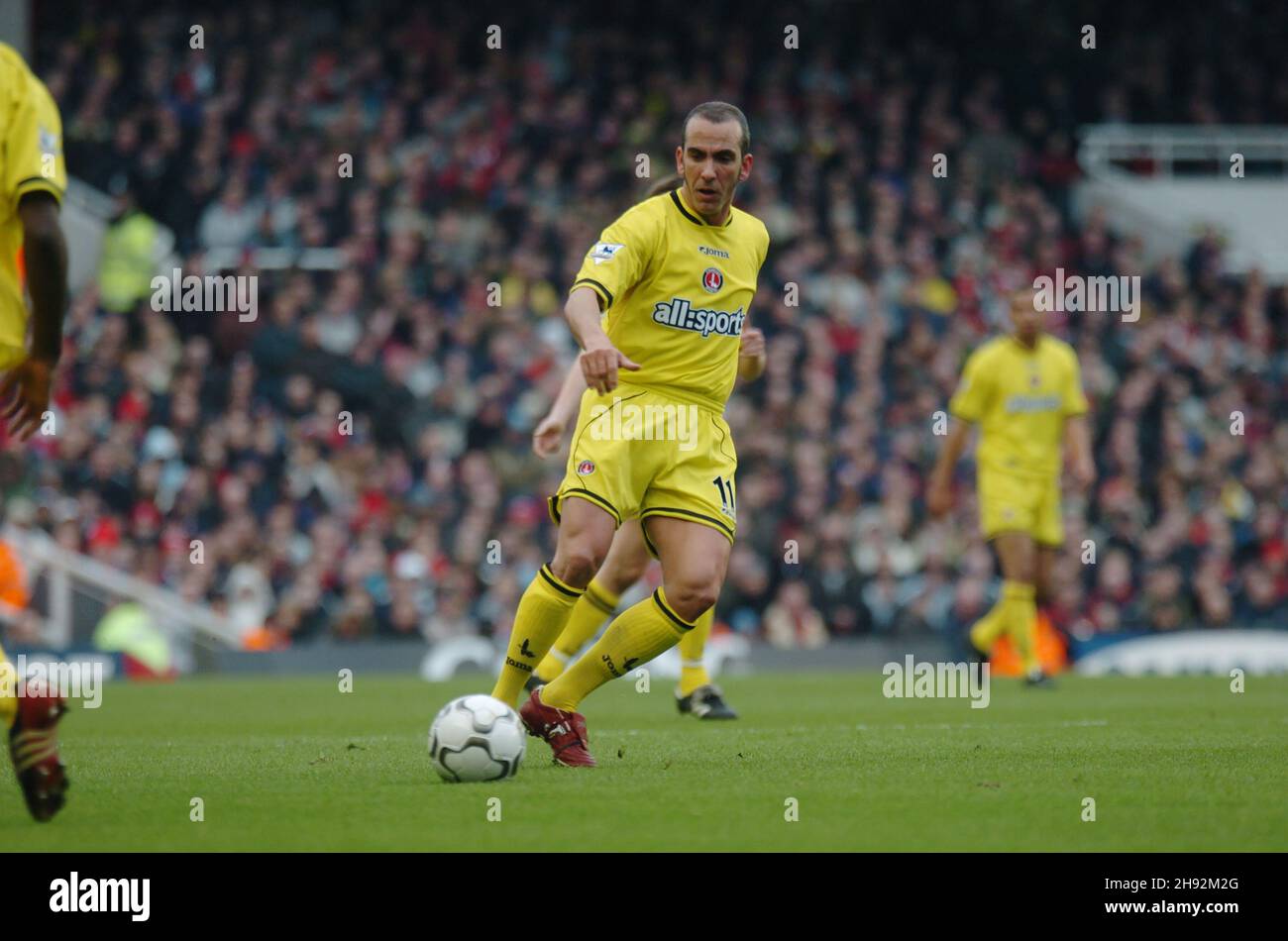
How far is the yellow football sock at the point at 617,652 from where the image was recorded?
24.1 ft

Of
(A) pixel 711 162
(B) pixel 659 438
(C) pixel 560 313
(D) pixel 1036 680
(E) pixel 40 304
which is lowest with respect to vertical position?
(D) pixel 1036 680

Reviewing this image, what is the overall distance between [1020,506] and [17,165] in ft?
31.1

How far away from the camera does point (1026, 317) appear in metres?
13.5

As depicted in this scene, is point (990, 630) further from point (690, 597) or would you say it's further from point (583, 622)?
point (690, 597)

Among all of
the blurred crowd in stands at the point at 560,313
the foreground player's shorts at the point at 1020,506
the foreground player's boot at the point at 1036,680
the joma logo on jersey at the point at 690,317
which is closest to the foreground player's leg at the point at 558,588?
the joma logo on jersey at the point at 690,317

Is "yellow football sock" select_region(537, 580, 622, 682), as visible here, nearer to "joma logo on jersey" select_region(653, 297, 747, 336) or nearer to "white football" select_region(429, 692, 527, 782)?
"joma logo on jersey" select_region(653, 297, 747, 336)

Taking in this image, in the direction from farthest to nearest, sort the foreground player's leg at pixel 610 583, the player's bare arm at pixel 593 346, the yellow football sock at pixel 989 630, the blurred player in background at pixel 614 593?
1. the yellow football sock at pixel 989 630
2. the foreground player's leg at pixel 610 583
3. the blurred player in background at pixel 614 593
4. the player's bare arm at pixel 593 346

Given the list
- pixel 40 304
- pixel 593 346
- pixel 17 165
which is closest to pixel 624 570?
pixel 593 346

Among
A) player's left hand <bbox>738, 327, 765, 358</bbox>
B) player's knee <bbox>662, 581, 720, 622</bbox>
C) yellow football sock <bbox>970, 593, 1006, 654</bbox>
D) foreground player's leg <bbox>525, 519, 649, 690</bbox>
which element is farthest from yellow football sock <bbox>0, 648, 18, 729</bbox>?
yellow football sock <bbox>970, 593, 1006, 654</bbox>

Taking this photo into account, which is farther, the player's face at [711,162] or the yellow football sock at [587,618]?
the yellow football sock at [587,618]

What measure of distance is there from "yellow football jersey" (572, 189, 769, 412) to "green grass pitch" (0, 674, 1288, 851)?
5.07 ft

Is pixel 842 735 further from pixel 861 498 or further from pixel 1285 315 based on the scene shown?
pixel 1285 315

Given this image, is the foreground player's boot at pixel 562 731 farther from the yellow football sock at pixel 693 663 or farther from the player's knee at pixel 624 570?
the yellow football sock at pixel 693 663

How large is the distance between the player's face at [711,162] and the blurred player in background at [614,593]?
0.67 m
